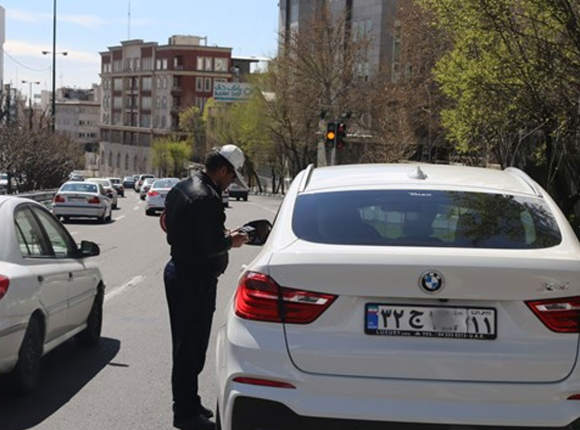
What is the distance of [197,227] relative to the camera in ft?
18.1

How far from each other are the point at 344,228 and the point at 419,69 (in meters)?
45.4

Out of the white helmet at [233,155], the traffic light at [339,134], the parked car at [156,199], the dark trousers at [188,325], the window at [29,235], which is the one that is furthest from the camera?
the parked car at [156,199]

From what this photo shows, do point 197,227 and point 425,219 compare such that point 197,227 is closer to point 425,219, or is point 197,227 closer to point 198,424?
point 198,424

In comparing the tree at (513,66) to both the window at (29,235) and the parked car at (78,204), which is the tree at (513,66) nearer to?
the window at (29,235)

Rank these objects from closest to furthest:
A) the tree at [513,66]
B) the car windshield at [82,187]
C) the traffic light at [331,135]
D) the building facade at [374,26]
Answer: the tree at [513,66] → the car windshield at [82,187] → the traffic light at [331,135] → the building facade at [374,26]

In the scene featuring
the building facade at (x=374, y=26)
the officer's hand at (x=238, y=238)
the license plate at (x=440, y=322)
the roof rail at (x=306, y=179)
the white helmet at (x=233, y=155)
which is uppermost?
the building facade at (x=374, y=26)

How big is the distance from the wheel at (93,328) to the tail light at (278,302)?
175 inches

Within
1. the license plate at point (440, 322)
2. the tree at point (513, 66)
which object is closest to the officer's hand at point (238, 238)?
the license plate at point (440, 322)

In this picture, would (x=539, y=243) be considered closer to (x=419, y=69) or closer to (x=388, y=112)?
(x=419, y=69)

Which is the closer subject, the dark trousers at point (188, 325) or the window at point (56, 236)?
the dark trousers at point (188, 325)

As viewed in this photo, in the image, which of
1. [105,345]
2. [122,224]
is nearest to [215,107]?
[122,224]

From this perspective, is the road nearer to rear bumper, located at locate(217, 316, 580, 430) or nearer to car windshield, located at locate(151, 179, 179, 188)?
rear bumper, located at locate(217, 316, 580, 430)

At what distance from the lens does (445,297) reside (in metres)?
3.95

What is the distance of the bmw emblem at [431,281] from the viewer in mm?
3941
